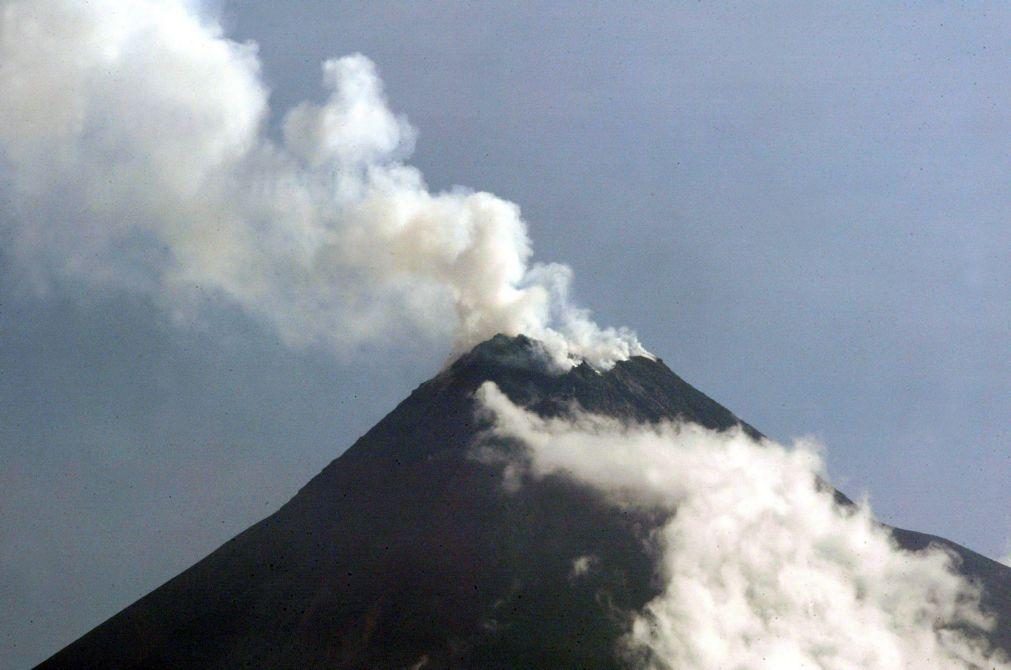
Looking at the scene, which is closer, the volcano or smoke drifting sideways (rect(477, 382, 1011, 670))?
the volcano

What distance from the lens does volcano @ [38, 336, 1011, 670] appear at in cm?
13438

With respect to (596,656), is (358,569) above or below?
above

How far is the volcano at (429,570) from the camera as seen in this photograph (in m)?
134

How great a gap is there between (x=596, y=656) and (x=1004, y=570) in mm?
50707

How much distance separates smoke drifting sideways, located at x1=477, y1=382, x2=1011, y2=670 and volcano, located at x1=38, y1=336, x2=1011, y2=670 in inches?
86.4

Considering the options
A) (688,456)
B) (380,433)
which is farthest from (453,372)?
(688,456)

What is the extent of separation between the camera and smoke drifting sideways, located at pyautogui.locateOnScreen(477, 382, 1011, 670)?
145 metres

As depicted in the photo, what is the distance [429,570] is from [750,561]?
3189 centimetres

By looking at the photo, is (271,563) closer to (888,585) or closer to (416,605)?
(416,605)

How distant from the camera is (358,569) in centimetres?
14425

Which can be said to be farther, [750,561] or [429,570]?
[750,561]

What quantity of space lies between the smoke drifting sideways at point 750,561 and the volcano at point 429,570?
219 cm

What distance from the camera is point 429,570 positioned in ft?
470

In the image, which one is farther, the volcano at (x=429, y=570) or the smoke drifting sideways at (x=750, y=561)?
the smoke drifting sideways at (x=750, y=561)
